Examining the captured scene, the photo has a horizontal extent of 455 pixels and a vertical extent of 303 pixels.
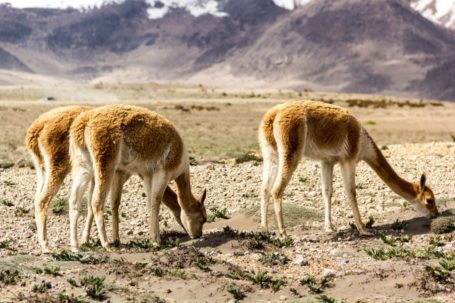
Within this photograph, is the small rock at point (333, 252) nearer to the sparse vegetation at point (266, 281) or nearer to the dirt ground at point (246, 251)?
the dirt ground at point (246, 251)

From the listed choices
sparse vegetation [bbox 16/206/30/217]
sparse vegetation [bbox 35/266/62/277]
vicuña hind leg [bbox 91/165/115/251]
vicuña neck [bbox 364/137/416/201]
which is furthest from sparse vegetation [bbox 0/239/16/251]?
vicuña neck [bbox 364/137/416/201]

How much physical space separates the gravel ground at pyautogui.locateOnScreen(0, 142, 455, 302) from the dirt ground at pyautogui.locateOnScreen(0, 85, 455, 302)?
18mm

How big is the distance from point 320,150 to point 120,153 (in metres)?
3.16

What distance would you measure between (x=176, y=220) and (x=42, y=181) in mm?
2242

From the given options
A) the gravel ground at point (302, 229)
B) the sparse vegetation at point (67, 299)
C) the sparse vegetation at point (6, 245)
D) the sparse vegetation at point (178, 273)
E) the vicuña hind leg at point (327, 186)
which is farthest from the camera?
the vicuña hind leg at point (327, 186)

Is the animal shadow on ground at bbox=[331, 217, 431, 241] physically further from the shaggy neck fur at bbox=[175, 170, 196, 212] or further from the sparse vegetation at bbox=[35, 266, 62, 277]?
the sparse vegetation at bbox=[35, 266, 62, 277]

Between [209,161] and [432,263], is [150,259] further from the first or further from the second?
[209,161]

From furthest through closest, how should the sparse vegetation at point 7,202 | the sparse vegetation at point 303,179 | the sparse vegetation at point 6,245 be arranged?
the sparse vegetation at point 303,179 → the sparse vegetation at point 7,202 → the sparse vegetation at point 6,245

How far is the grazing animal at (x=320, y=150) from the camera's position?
12.1 meters

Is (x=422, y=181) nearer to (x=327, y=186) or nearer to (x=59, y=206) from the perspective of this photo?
(x=327, y=186)

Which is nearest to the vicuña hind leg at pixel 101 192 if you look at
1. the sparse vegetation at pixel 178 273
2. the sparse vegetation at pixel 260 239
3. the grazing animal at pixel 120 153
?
the grazing animal at pixel 120 153

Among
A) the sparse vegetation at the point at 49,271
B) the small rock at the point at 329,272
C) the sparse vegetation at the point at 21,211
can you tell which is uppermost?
the sparse vegetation at the point at 49,271

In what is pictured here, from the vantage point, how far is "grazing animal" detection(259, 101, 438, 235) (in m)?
12.1

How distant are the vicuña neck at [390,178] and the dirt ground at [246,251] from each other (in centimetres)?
37
